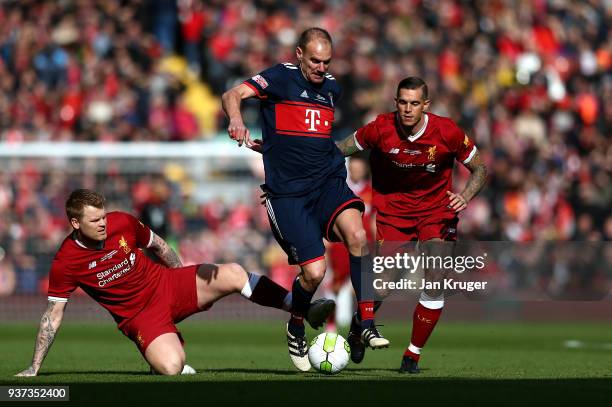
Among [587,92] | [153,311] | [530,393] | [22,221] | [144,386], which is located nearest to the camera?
[530,393]

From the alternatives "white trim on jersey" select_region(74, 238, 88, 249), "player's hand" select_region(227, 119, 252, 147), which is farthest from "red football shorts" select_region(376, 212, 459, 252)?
"white trim on jersey" select_region(74, 238, 88, 249)

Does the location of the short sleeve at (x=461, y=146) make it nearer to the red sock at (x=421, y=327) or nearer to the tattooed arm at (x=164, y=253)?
the red sock at (x=421, y=327)

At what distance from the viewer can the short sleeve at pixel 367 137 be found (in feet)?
37.7

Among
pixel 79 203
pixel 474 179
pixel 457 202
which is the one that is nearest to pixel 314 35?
pixel 457 202

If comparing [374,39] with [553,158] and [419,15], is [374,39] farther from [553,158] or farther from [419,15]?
[553,158]

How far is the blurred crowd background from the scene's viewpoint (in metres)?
21.8

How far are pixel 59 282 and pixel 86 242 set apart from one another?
401 millimetres

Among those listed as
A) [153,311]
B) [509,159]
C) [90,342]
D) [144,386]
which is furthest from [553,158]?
[144,386]

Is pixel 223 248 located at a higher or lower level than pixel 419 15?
lower

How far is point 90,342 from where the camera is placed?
54.7 feet

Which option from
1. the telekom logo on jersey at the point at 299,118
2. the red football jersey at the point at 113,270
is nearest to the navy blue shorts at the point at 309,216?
the telekom logo on jersey at the point at 299,118

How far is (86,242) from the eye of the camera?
10.7 metres

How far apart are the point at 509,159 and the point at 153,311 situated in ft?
45.4

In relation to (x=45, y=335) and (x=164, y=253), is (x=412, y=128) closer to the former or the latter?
(x=164, y=253)
